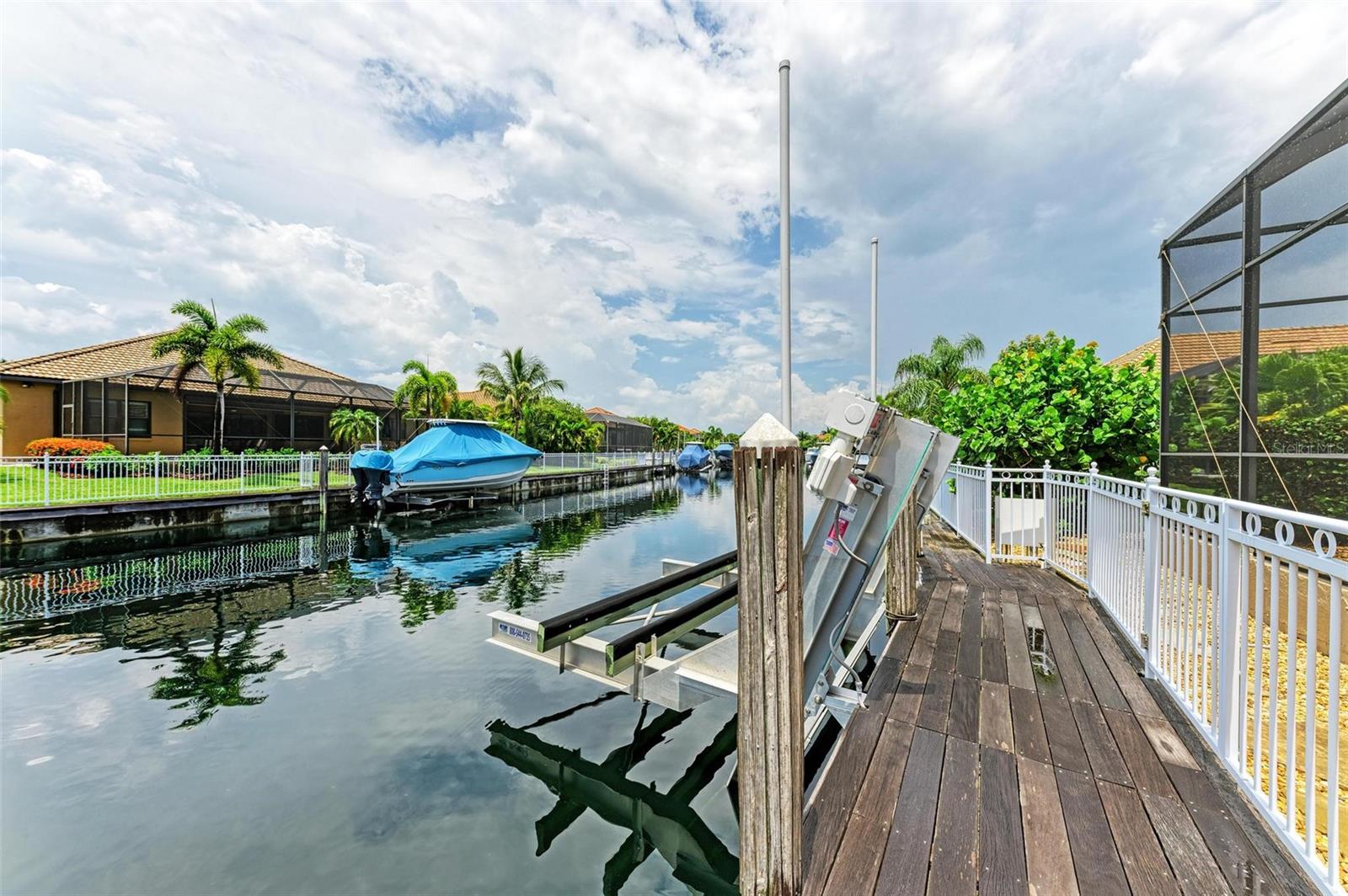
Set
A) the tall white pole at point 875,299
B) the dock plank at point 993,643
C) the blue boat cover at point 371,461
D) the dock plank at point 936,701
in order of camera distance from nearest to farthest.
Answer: the dock plank at point 936,701
the dock plank at point 993,643
the tall white pole at point 875,299
the blue boat cover at point 371,461

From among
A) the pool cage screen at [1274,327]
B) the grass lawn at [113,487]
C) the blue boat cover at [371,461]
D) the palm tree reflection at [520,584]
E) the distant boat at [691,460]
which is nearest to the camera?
the pool cage screen at [1274,327]

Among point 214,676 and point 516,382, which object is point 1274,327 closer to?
point 214,676

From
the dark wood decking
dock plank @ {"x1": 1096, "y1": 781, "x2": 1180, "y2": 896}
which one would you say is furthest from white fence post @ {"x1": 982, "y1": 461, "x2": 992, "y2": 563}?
dock plank @ {"x1": 1096, "y1": 781, "x2": 1180, "y2": 896}

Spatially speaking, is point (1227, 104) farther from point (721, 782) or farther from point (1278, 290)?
point (721, 782)

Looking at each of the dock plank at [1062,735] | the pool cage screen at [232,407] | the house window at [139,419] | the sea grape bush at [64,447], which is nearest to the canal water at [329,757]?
the dock plank at [1062,735]

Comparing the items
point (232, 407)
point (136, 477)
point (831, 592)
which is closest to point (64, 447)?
point (232, 407)

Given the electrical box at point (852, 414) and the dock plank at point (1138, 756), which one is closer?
the dock plank at point (1138, 756)

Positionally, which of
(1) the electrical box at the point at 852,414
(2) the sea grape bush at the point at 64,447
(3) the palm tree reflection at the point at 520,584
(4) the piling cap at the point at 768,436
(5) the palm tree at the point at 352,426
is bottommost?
(3) the palm tree reflection at the point at 520,584

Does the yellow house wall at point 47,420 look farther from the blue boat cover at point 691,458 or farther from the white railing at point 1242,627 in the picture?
the blue boat cover at point 691,458

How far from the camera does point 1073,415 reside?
8.14 metres

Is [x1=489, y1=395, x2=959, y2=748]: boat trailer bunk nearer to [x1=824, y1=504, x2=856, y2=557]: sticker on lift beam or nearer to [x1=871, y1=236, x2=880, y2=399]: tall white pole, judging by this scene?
[x1=824, y1=504, x2=856, y2=557]: sticker on lift beam

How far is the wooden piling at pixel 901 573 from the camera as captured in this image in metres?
4.58

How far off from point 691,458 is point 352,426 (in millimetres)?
23351

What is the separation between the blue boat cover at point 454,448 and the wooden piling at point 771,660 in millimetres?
15466
